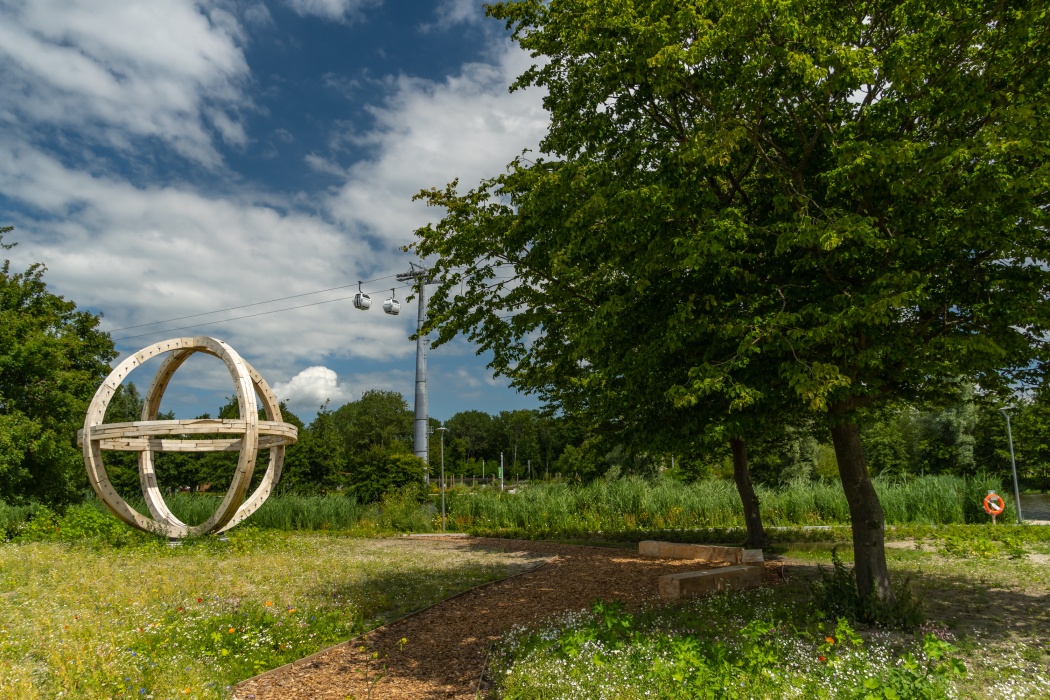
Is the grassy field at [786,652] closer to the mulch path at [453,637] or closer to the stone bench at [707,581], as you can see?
the stone bench at [707,581]

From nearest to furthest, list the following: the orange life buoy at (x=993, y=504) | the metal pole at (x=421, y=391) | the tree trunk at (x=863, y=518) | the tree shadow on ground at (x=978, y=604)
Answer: the tree shadow on ground at (x=978, y=604) < the tree trunk at (x=863, y=518) < the orange life buoy at (x=993, y=504) < the metal pole at (x=421, y=391)

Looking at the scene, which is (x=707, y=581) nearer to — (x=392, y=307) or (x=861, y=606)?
(x=861, y=606)

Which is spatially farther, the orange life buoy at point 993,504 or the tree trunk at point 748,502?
the orange life buoy at point 993,504

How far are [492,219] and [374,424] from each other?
224ft

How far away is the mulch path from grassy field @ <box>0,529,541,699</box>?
0.36 m

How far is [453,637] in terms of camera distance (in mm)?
7715

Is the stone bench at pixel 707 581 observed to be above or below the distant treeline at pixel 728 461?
below

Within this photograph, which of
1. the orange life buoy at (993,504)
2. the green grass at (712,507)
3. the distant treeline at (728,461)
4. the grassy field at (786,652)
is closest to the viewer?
the grassy field at (786,652)

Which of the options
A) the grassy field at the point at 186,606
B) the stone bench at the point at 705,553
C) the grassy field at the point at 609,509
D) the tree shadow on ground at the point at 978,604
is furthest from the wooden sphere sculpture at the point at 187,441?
the tree shadow on ground at the point at 978,604

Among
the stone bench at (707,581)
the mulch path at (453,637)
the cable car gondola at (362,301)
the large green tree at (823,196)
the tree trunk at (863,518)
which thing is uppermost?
the cable car gondola at (362,301)

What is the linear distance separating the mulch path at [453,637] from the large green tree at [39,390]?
46.1 feet

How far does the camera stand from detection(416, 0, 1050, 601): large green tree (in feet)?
18.6

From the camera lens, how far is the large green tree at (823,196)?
568 centimetres

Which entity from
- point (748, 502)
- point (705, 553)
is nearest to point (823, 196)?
point (705, 553)
